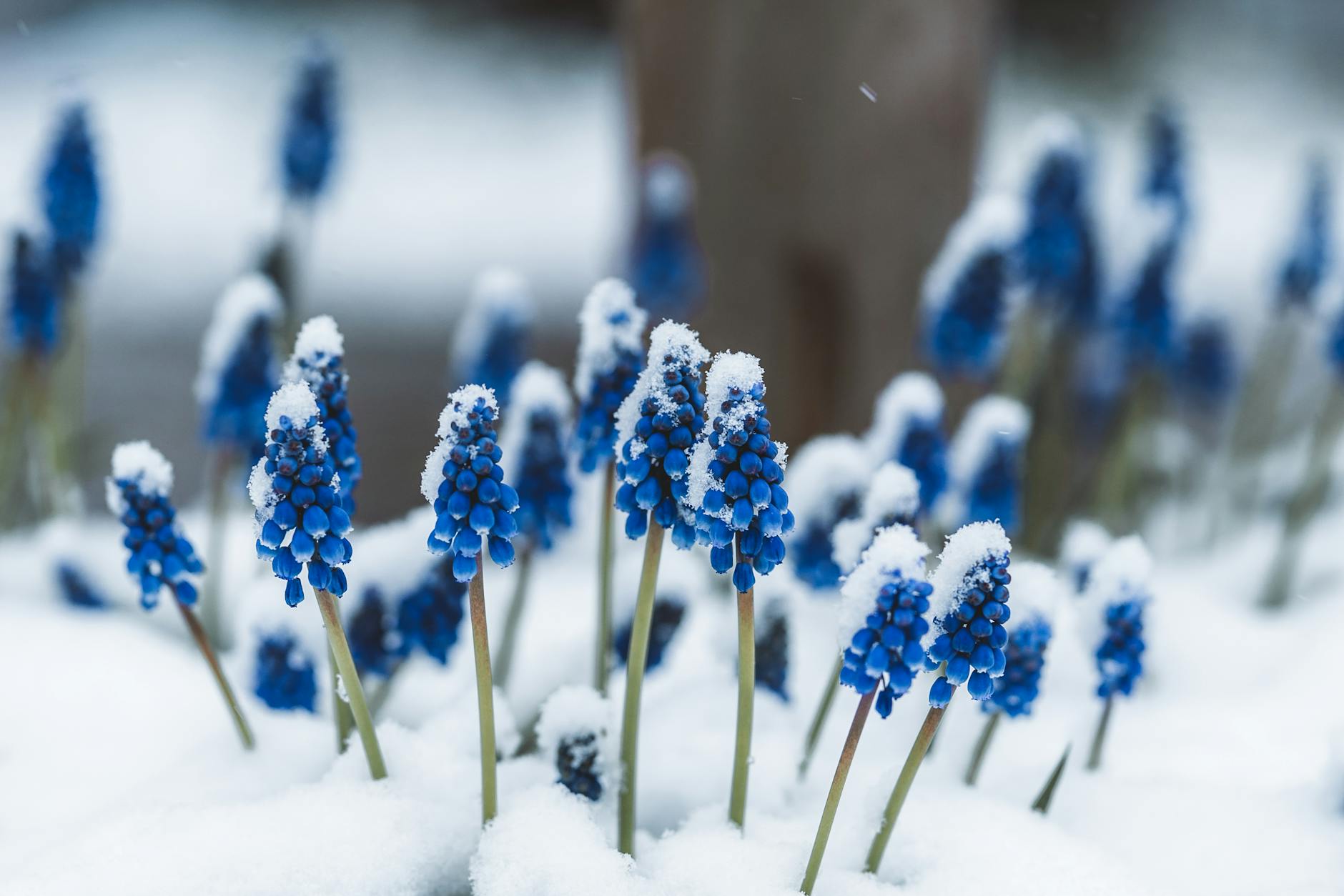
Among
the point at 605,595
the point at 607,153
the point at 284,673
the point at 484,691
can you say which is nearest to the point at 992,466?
the point at 605,595

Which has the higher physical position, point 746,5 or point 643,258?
point 746,5

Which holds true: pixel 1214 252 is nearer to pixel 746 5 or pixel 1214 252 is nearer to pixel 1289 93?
pixel 1289 93

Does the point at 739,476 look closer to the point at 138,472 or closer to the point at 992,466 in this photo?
the point at 138,472

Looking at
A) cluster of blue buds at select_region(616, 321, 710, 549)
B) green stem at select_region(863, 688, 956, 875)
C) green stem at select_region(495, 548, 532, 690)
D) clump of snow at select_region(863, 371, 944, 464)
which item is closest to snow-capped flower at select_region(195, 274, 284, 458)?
green stem at select_region(495, 548, 532, 690)

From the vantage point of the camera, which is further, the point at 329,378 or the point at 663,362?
the point at 329,378

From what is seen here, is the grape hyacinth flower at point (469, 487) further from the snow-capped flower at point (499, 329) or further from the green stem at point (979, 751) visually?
the snow-capped flower at point (499, 329)

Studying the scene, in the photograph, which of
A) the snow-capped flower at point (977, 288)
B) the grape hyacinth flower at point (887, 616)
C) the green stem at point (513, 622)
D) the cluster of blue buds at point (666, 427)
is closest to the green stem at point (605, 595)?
the green stem at point (513, 622)

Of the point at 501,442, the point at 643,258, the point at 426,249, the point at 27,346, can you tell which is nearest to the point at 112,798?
the point at 501,442
